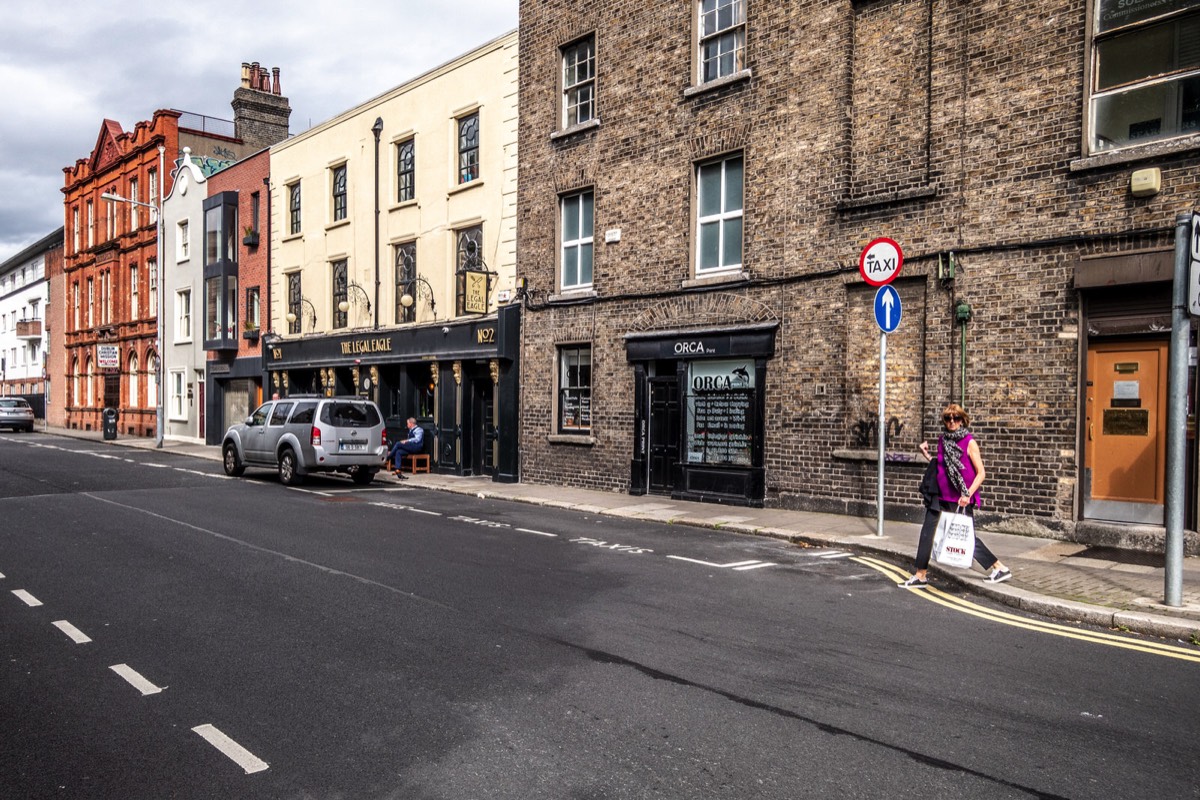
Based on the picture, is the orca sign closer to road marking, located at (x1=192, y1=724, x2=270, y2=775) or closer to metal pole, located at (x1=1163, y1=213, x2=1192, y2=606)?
metal pole, located at (x1=1163, y1=213, x2=1192, y2=606)

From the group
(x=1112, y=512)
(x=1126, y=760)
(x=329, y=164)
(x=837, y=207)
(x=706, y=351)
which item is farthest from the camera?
(x=329, y=164)

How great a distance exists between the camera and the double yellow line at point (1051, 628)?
6.00 metres

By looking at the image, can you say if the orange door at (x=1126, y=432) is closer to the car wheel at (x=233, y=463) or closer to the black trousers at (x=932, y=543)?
the black trousers at (x=932, y=543)

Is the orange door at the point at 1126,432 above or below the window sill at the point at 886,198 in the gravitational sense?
below

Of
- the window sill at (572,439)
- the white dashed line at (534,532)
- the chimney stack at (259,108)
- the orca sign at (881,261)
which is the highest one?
the chimney stack at (259,108)

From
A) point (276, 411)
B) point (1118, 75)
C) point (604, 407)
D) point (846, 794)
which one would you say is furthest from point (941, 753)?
point (276, 411)

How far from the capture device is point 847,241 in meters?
12.9

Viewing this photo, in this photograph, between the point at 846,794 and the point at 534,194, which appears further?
the point at 534,194

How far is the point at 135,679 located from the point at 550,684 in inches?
99.5

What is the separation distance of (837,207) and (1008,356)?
3500mm

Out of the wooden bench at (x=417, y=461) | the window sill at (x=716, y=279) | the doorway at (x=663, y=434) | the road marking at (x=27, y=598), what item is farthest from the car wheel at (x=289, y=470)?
the road marking at (x=27, y=598)

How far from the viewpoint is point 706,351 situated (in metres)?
14.7

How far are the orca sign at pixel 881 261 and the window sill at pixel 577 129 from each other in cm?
779

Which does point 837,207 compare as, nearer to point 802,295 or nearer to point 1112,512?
point 802,295
